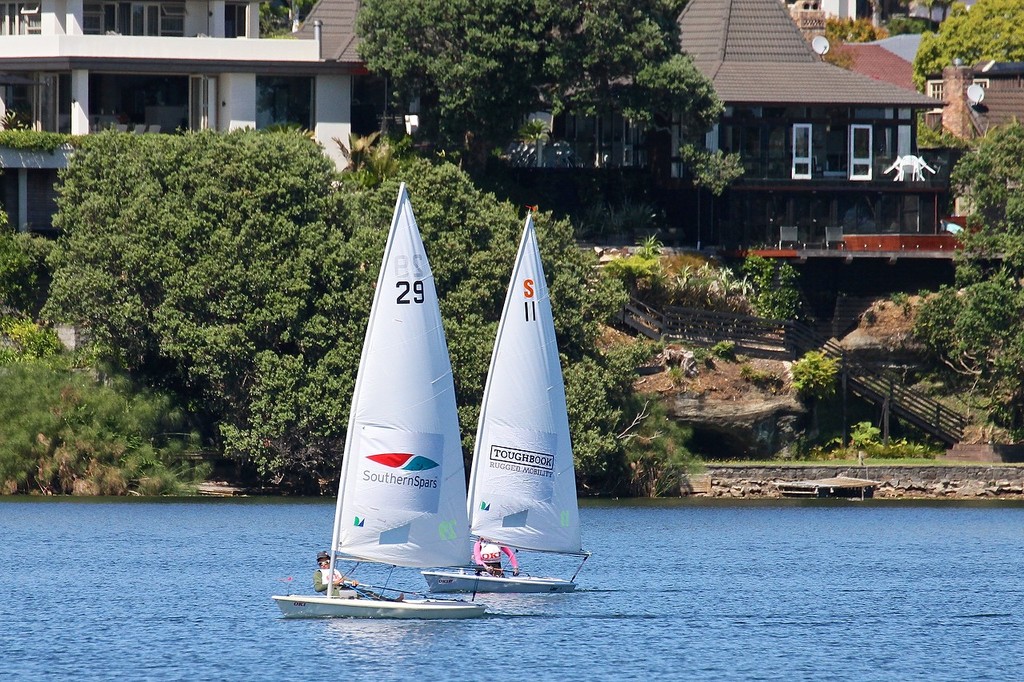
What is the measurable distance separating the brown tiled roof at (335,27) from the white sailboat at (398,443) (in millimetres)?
44889

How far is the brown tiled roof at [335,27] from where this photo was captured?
87.1m

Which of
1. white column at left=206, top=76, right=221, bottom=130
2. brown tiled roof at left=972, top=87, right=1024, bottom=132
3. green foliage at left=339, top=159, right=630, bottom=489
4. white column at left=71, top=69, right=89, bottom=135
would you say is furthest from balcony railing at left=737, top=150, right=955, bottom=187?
white column at left=71, top=69, right=89, bottom=135

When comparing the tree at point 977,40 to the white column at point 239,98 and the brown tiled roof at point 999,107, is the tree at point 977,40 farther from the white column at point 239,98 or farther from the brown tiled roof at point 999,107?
the white column at point 239,98

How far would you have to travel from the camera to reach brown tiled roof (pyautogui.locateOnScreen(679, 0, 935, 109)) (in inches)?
3310

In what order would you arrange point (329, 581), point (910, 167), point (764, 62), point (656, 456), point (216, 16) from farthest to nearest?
point (216, 16)
point (764, 62)
point (910, 167)
point (656, 456)
point (329, 581)

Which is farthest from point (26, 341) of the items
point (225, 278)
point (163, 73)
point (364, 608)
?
point (364, 608)

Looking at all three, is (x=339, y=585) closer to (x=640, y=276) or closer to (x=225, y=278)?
(x=225, y=278)

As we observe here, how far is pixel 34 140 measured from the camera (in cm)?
7962

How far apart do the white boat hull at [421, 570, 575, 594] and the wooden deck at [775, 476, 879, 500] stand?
25216mm

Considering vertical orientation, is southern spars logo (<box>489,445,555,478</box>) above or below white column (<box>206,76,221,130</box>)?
below

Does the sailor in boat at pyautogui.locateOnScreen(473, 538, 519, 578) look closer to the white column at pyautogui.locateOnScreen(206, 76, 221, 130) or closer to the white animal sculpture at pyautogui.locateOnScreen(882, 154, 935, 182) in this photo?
the white column at pyautogui.locateOnScreen(206, 76, 221, 130)

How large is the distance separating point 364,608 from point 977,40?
85.3 meters

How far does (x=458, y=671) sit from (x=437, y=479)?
4638 mm

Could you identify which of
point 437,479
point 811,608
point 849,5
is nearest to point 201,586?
point 437,479
